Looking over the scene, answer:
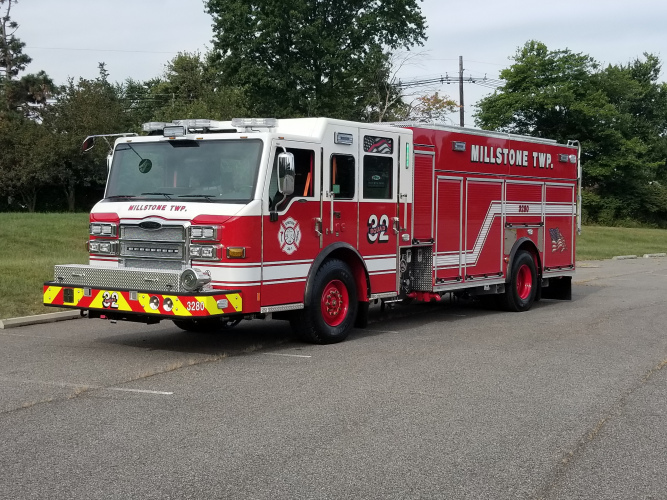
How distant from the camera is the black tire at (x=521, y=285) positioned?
45.9ft

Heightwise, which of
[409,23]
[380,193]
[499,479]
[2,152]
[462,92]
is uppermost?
[409,23]

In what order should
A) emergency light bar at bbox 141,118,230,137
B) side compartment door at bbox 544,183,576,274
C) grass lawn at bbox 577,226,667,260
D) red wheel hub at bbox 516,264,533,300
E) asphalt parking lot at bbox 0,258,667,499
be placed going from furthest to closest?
1. grass lawn at bbox 577,226,667,260
2. side compartment door at bbox 544,183,576,274
3. red wheel hub at bbox 516,264,533,300
4. emergency light bar at bbox 141,118,230,137
5. asphalt parking lot at bbox 0,258,667,499

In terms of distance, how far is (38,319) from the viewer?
39.0ft

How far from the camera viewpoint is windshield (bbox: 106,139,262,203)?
9.36 metres

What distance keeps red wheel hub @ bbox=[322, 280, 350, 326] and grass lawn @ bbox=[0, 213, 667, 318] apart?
15.3 feet

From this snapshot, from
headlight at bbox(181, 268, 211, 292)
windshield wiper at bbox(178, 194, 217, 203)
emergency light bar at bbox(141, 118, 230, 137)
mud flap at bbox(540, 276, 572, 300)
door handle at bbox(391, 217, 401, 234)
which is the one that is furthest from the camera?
mud flap at bbox(540, 276, 572, 300)

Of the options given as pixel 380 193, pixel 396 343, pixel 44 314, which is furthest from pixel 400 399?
pixel 44 314

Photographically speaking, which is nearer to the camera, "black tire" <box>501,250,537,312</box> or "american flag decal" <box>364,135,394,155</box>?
"american flag decal" <box>364,135,394,155</box>

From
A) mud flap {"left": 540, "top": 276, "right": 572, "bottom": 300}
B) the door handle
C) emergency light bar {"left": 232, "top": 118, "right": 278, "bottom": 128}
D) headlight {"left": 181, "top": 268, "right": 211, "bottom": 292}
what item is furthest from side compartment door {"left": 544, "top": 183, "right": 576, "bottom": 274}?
headlight {"left": 181, "top": 268, "right": 211, "bottom": 292}

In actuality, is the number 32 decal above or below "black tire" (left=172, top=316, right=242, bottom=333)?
above

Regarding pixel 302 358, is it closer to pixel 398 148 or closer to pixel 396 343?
pixel 396 343

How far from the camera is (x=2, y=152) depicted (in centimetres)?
4550

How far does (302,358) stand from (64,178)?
130 ft

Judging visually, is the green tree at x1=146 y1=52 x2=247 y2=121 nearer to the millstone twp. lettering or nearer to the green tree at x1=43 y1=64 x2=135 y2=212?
the green tree at x1=43 y1=64 x2=135 y2=212
